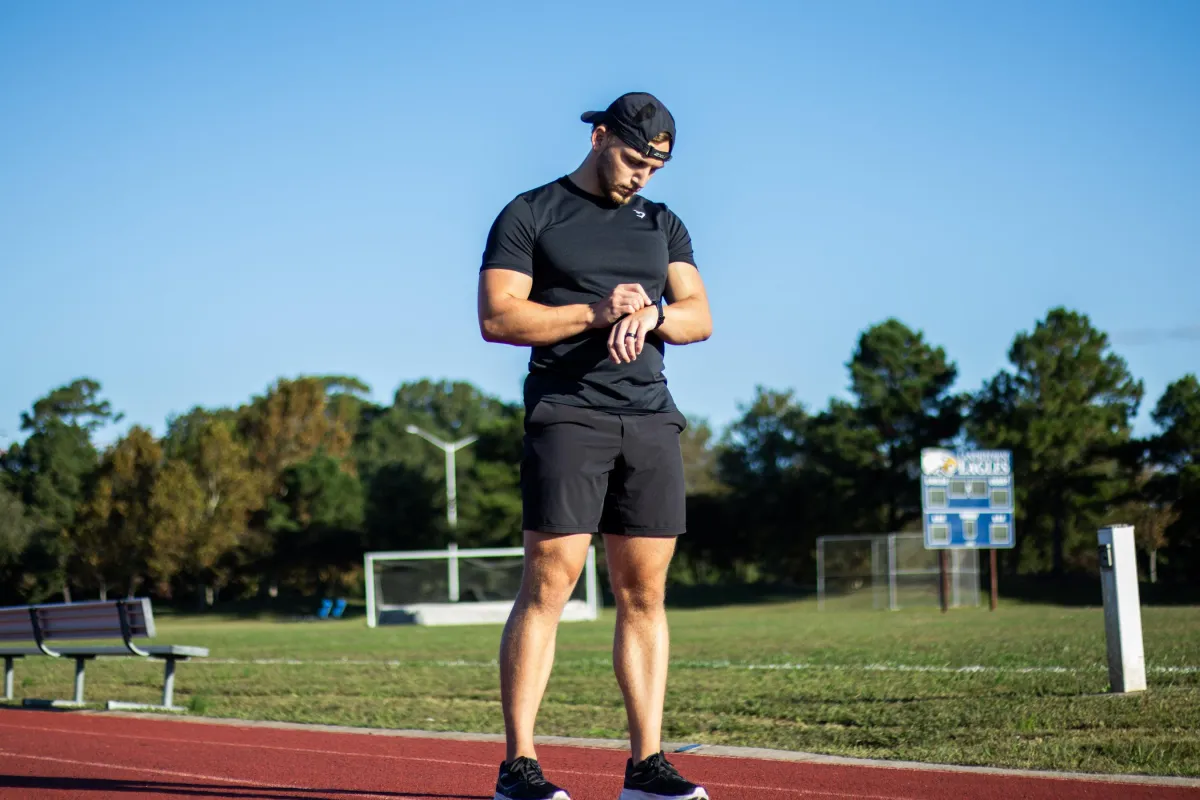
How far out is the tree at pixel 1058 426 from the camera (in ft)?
166

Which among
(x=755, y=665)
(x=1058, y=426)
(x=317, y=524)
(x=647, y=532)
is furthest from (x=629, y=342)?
(x=317, y=524)

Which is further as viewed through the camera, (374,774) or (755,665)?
(755,665)

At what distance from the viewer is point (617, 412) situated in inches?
163

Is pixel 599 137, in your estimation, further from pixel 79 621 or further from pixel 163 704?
pixel 79 621

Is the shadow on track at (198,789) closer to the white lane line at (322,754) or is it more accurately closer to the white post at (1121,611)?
the white lane line at (322,754)

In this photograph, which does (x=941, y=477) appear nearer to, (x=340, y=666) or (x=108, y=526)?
(x=340, y=666)

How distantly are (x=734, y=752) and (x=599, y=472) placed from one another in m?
2.39

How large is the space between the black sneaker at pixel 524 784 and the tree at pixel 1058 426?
4854 cm

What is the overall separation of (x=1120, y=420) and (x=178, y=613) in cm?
4333

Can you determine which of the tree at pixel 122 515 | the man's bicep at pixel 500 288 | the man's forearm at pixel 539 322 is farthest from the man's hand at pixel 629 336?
the tree at pixel 122 515

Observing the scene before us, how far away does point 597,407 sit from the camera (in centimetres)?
411

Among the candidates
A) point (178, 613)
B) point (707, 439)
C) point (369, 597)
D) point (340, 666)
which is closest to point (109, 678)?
point (340, 666)

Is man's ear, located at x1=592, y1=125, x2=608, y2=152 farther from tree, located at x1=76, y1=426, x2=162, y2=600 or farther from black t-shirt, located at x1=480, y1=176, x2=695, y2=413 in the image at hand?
tree, located at x1=76, y1=426, x2=162, y2=600

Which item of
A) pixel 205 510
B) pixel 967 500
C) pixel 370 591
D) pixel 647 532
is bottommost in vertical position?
pixel 370 591
